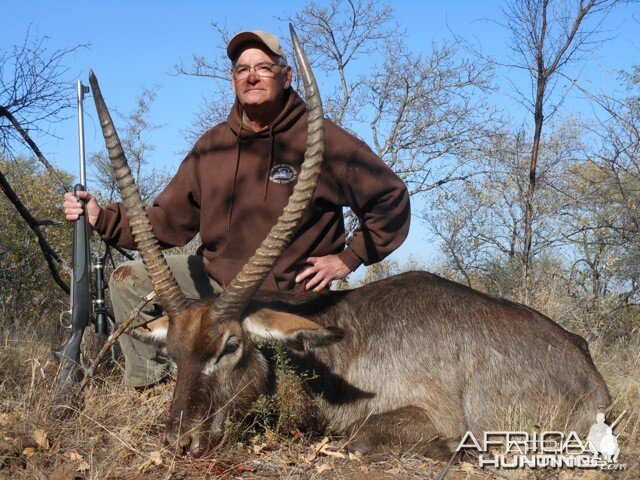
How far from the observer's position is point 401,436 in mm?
4246

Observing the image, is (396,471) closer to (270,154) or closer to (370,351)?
(370,351)

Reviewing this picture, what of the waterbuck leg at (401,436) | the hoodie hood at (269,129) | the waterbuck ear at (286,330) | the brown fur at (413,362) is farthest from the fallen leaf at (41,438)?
the hoodie hood at (269,129)

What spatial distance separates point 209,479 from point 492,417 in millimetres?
1695

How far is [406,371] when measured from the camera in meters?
4.50

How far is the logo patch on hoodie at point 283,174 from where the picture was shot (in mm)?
5418

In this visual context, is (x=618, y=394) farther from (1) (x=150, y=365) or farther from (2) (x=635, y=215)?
(2) (x=635, y=215)

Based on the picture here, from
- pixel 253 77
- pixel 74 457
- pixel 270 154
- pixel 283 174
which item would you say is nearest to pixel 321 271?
pixel 283 174

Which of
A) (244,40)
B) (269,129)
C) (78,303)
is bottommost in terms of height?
(78,303)

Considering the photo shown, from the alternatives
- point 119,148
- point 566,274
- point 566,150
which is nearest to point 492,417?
point 119,148

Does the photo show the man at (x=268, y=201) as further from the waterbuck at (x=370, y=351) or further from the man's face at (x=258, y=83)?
the waterbuck at (x=370, y=351)

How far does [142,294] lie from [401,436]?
7.59 ft

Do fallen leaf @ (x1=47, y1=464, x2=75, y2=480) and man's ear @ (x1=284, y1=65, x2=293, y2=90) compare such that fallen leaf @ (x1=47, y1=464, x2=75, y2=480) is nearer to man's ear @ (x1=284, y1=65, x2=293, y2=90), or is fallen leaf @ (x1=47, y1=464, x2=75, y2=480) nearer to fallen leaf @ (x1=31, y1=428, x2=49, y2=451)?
fallen leaf @ (x1=31, y1=428, x2=49, y2=451)

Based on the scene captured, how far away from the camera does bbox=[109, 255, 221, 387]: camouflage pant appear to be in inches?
Answer: 213

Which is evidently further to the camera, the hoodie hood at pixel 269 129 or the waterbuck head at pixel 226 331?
the hoodie hood at pixel 269 129
